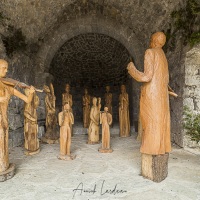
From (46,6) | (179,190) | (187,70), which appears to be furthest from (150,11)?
(179,190)

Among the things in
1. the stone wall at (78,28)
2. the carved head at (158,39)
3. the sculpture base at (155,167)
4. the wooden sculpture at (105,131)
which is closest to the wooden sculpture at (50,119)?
the stone wall at (78,28)

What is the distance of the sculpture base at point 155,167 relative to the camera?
3.22 m

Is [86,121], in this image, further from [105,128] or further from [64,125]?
[64,125]

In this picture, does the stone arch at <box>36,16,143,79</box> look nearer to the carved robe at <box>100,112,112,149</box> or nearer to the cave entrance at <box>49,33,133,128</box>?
the cave entrance at <box>49,33,133,128</box>

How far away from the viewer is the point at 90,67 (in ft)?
28.8

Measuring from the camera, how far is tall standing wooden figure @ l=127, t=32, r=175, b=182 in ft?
10.4

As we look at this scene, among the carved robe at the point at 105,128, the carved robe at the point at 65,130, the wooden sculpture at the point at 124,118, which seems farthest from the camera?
the wooden sculpture at the point at 124,118

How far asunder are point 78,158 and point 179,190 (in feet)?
6.73

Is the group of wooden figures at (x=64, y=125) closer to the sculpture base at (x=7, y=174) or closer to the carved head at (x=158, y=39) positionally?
the sculpture base at (x=7, y=174)

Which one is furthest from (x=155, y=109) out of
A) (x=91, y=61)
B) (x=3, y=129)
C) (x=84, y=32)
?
(x=91, y=61)

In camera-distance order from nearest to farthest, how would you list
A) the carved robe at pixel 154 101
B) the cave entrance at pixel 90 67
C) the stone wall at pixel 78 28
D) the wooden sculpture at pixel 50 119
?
the carved robe at pixel 154 101, the stone wall at pixel 78 28, the wooden sculpture at pixel 50 119, the cave entrance at pixel 90 67

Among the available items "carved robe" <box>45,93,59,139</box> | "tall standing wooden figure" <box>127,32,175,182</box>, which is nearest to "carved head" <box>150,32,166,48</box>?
"tall standing wooden figure" <box>127,32,175,182</box>

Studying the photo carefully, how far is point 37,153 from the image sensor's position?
4809mm

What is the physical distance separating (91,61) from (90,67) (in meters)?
0.26
